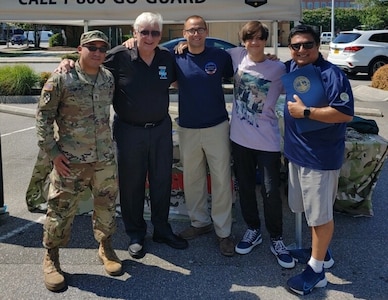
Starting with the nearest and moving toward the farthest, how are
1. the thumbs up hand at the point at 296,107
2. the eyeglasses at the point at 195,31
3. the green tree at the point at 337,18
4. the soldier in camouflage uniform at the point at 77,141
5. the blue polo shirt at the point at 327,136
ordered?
the blue polo shirt at the point at 327,136
the thumbs up hand at the point at 296,107
the soldier in camouflage uniform at the point at 77,141
the eyeglasses at the point at 195,31
the green tree at the point at 337,18

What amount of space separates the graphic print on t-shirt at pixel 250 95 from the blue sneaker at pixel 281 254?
3.19 ft

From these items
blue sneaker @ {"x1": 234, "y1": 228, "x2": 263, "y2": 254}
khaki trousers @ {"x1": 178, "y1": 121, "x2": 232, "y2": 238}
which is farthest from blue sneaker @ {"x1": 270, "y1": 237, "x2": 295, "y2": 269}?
khaki trousers @ {"x1": 178, "y1": 121, "x2": 232, "y2": 238}

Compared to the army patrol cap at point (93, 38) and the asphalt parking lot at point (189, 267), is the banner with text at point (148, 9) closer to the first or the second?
the army patrol cap at point (93, 38)

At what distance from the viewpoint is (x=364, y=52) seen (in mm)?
15531

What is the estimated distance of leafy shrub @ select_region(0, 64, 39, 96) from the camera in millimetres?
11945

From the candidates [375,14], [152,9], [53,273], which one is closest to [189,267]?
[53,273]

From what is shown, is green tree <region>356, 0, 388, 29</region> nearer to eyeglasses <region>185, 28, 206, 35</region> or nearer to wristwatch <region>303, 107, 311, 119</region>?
eyeglasses <region>185, 28, 206, 35</region>

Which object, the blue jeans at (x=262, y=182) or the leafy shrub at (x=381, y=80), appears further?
the leafy shrub at (x=381, y=80)

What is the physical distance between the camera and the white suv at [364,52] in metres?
15.6

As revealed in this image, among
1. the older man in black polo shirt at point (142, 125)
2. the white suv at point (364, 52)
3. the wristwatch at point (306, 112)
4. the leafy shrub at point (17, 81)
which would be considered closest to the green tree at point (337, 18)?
the white suv at point (364, 52)

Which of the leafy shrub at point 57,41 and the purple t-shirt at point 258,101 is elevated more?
the leafy shrub at point 57,41

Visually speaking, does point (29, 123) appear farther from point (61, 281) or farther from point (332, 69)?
point (332, 69)

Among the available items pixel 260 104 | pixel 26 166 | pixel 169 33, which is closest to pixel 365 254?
pixel 260 104

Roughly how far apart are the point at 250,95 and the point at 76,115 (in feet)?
4.23
